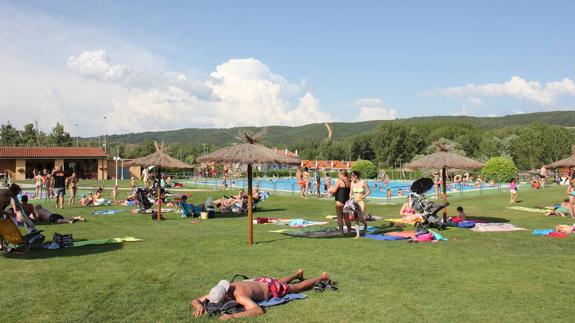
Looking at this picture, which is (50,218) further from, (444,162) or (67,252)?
(444,162)

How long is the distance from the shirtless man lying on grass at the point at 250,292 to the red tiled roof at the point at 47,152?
51915mm

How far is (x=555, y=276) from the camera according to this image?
7.45m

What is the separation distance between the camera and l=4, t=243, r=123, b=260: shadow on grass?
925 centimetres

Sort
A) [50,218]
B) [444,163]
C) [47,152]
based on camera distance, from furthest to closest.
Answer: [47,152]
[50,218]
[444,163]

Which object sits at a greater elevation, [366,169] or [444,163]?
[444,163]

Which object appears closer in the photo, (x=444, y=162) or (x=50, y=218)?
(x=444, y=162)

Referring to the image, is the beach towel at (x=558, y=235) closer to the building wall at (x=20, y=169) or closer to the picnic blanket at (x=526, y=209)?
the picnic blanket at (x=526, y=209)

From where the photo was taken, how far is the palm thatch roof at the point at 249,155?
11.2 m

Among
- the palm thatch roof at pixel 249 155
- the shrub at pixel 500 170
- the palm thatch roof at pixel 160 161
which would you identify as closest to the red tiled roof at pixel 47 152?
the palm thatch roof at pixel 160 161

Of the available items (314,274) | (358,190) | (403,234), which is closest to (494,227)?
(403,234)

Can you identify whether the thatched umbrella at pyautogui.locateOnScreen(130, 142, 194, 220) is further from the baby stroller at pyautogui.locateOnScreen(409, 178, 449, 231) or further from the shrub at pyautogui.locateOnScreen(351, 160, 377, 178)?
the shrub at pyautogui.locateOnScreen(351, 160, 377, 178)

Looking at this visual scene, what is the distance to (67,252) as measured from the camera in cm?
967

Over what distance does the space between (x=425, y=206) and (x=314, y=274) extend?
6.82 m

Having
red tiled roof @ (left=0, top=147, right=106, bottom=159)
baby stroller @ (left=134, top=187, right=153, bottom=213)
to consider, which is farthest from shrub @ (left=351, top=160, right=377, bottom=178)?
baby stroller @ (left=134, top=187, right=153, bottom=213)
